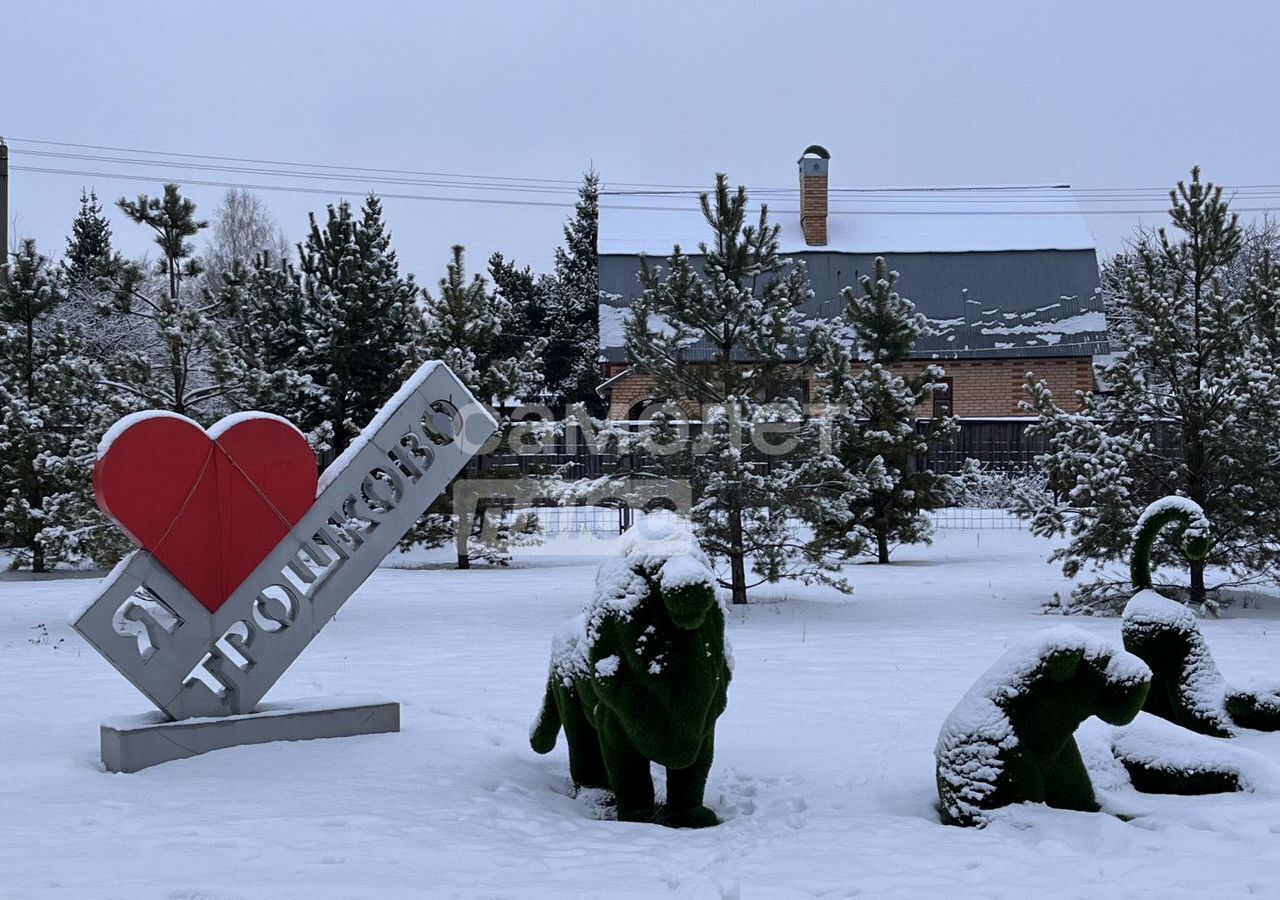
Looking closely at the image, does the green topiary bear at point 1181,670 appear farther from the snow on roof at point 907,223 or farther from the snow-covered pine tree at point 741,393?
the snow on roof at point 907,223

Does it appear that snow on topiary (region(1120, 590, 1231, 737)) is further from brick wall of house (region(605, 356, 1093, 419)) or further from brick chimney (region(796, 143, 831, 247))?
brick chimney (region(796, 143, 831, 247))

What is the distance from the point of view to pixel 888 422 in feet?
60.9

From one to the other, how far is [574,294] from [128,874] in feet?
111

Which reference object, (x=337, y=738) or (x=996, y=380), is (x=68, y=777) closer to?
(x=337, y=738)

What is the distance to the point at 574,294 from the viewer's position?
124 ft

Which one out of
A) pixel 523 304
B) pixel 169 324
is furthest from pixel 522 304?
pixel 169 324

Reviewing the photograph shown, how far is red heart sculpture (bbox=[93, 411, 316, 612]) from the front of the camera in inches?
259

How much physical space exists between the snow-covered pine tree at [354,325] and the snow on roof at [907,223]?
11.7m

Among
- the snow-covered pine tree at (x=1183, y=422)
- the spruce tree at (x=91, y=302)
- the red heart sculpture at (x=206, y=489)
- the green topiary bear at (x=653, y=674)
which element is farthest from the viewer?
the spruce tree at (x=91, y=302)

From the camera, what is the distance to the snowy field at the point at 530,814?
4.67 meters

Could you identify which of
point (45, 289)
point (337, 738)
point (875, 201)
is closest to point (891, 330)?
point (45, 289)

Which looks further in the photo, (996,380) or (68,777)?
(996,380)

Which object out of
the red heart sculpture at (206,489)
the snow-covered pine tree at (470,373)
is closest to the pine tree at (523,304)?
the snow-covered pine tree at (470,373)

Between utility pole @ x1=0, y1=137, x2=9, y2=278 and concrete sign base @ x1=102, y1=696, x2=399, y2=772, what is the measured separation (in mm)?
13380
